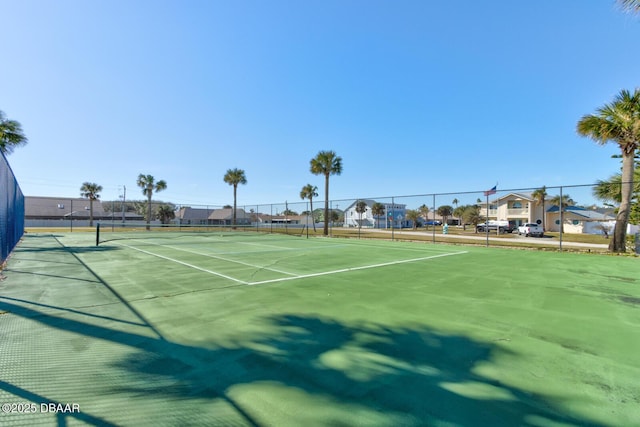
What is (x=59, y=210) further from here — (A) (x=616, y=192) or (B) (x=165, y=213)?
(A) (x=616, y=192)

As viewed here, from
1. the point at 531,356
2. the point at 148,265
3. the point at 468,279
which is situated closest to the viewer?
the point at 531,356

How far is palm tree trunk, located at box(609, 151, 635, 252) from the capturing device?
38.0 ft

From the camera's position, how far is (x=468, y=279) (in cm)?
660

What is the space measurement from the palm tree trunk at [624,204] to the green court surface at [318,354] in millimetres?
8500

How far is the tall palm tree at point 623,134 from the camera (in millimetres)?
11562

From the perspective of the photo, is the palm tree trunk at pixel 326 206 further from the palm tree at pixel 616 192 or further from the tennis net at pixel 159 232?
the palm tree at pixel 616 192

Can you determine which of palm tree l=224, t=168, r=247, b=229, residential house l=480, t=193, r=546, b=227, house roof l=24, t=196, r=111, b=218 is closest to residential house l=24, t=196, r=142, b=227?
house roof l=24, t=196, r=111, b=218

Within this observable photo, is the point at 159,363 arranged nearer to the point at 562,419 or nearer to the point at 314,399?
the point at 314,399

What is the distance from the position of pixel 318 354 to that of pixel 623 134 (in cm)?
1585

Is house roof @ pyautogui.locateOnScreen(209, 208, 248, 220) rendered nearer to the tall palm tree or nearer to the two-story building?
the two-story building

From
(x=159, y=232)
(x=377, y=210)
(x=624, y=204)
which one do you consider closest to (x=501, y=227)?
(x=377, y=210)

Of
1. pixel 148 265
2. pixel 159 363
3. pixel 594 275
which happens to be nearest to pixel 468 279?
pixel 594 275

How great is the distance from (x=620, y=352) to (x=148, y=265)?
9.42 metres

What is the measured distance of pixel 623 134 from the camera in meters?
11.8
